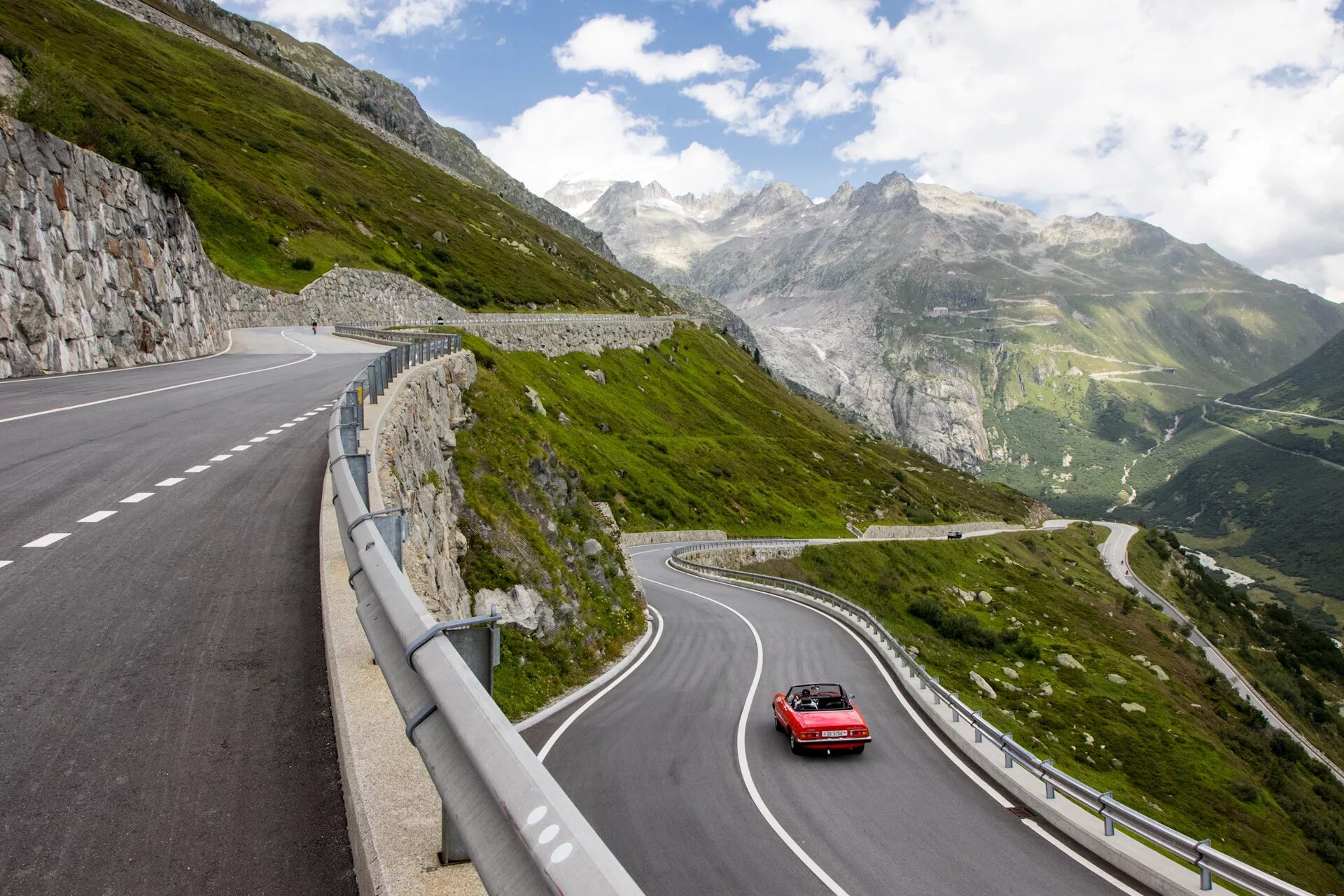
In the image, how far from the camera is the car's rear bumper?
1608cm

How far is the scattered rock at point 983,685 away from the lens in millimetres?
34281

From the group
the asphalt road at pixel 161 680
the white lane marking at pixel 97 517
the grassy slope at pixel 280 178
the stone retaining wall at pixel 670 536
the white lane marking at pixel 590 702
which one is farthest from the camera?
the grassy slope at pixel 280 178

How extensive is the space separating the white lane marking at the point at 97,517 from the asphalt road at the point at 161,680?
1.5 inches

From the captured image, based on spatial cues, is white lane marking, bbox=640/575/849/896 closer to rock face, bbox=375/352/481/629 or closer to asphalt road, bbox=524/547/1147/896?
asphalt road, bbox=524/547/1147/896

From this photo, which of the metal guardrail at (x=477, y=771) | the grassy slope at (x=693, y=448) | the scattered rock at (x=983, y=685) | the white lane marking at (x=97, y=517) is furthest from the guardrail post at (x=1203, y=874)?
the scattered rock at (x=983, y=685)

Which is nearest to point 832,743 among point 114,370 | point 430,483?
point 430,483

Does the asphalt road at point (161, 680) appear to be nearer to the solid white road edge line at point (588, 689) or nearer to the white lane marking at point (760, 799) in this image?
the solid white road edge line at point (588, 689)

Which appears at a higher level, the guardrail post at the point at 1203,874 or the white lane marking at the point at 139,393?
the white lane marking at the point at 139,393

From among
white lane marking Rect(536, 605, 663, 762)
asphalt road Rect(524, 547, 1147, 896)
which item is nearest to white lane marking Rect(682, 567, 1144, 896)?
asphalt road Rect(524, 547, 1147, 896)

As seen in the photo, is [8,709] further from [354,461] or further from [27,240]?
[27,240]

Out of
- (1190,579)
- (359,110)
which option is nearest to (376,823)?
(1190,579)

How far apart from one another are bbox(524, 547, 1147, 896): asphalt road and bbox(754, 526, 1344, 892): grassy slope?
1451 centimetres

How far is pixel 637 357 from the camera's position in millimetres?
94875

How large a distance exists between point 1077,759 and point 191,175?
3245 inches
